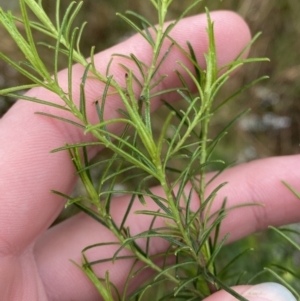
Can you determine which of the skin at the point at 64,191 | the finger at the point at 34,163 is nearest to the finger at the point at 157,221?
the skin at the point at 64,191

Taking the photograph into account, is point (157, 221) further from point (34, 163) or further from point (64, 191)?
point (34, 163)

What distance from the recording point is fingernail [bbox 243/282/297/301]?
0.94 m

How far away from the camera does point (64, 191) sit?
1.14 m

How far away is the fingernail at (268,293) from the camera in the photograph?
3.07 ft

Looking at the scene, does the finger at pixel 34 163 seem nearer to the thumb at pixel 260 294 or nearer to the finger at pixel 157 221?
the finger at pixel 157 221

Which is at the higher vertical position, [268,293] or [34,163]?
[34,163]

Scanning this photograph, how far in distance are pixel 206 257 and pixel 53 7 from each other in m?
1.68

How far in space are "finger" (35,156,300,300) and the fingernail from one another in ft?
1.26

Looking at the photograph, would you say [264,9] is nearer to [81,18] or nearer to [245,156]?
[245,156]

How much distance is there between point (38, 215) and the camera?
3.60 feet

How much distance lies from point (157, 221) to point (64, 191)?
32cm

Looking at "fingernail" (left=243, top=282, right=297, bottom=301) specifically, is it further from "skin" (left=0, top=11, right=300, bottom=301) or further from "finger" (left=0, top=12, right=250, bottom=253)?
"finger" (left=0, top=12, right=250, bottom=253)

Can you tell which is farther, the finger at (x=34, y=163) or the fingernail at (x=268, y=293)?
the finger at (x=34, y=163)

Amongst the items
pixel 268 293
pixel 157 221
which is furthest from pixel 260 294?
pixel 157 221
